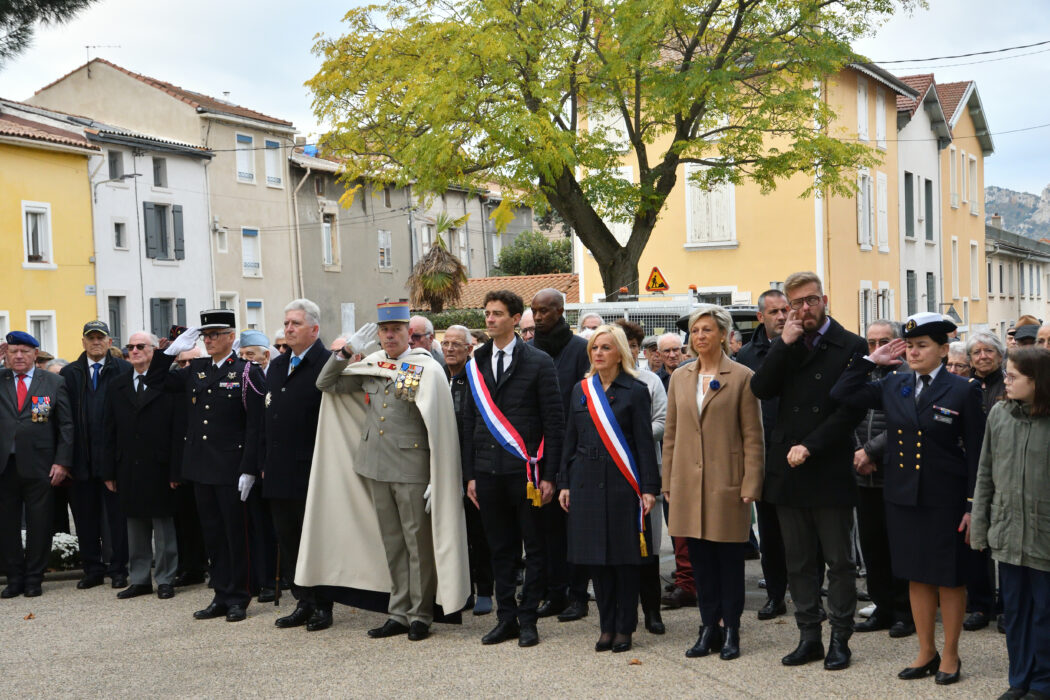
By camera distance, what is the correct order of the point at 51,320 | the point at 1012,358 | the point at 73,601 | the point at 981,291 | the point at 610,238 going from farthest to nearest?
the point at 981,291
the point at 51,320
the point at 610,238
the point at 73,601
the point at 1012,358

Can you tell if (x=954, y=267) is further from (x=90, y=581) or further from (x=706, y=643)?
(x=706, y=643)

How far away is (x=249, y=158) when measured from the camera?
132 ft

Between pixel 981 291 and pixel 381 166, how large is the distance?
29.7m

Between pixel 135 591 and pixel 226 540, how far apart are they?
4.29ft

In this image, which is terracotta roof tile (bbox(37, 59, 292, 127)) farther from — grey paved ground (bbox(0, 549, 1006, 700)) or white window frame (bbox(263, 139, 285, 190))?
grey paved ground (bbox(0, 549, 1006, 700))

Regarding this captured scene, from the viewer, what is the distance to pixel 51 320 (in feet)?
104

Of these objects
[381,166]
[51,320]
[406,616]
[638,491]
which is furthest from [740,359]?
[51,320]

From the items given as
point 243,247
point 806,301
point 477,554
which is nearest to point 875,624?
point 806,301

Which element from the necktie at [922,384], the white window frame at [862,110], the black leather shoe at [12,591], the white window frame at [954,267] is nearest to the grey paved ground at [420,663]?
the black leather shoe at [12,591]

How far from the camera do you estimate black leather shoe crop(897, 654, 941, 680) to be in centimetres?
566

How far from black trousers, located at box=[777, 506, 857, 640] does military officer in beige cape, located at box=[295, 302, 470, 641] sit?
2.18 meters

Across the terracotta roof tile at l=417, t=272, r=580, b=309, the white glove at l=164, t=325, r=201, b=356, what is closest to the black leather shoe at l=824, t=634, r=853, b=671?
the white glove at l=164, t=325, r=201, b=356

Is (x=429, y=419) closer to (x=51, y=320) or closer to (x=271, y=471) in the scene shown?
(x=271, y=471)

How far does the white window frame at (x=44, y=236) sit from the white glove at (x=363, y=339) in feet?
88.0
